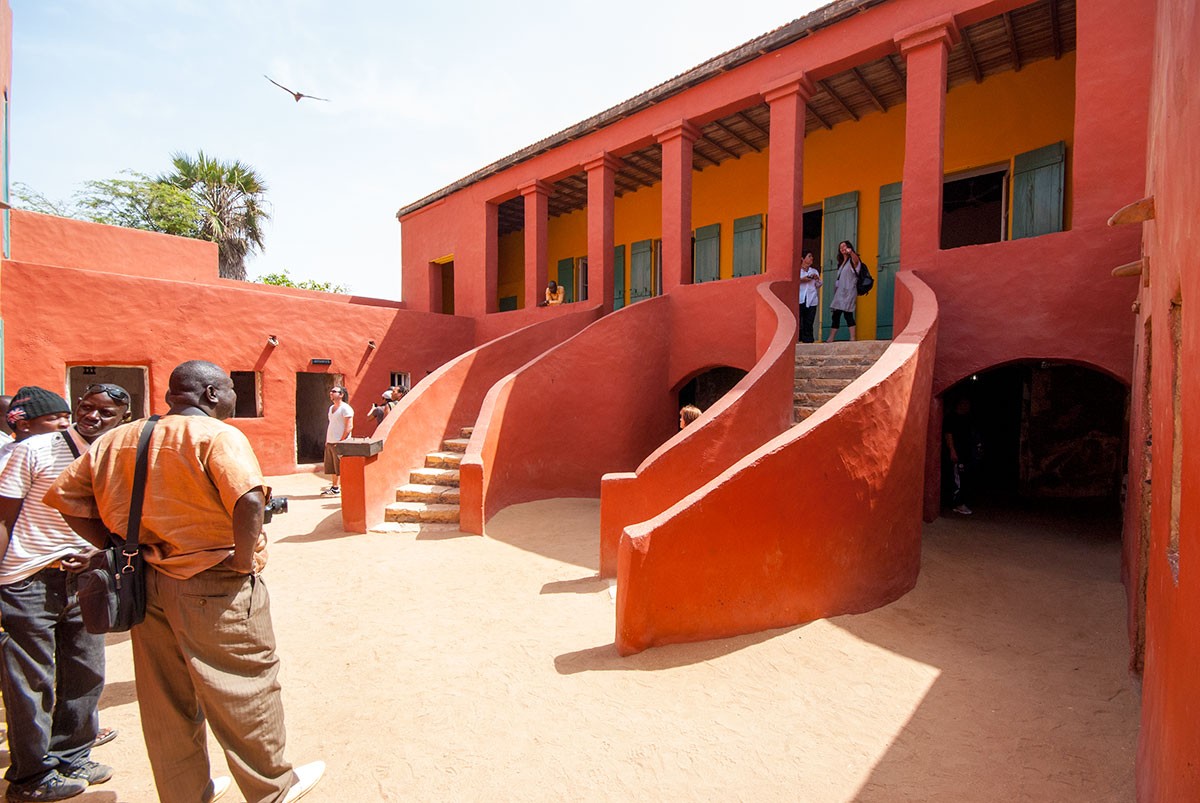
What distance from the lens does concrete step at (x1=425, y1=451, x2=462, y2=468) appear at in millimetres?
8703

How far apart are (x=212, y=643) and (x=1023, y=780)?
12.1 ft

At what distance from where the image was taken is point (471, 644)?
4.31m

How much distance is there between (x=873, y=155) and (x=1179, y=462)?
9.83 meters

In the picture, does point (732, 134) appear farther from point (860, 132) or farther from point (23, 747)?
point (23, 747)

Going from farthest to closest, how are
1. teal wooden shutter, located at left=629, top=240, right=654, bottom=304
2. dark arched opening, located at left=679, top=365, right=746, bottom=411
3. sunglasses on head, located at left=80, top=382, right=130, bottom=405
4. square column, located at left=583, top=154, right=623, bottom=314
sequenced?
teal wooden shutter, located at left=629, top=240, right=654, bottom=304
dark arched opening, located at left=679, top=365, right=746, bottom=411
square column, located at left=583, top=154, right=623, bottom=314
sunglasses on head, located at left=80, top=382, right=130, bottom=405

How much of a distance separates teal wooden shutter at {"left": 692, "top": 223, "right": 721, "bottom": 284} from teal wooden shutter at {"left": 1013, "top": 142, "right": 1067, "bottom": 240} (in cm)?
538

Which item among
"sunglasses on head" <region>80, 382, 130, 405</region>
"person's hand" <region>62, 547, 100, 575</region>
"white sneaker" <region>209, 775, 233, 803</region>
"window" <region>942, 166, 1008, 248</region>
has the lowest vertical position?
"white sneaker" <region>209, 775, 233, 803</region>

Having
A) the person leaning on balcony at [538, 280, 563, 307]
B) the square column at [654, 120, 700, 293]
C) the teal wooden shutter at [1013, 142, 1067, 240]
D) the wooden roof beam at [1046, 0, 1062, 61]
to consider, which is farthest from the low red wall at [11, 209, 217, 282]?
the wooden roof beam at [1046, 0, 1062, 61]

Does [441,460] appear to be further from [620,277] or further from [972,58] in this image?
[972,58]

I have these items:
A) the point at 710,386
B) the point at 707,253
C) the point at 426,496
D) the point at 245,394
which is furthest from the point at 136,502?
the point at 245,394

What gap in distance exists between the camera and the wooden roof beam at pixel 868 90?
9.42 metres

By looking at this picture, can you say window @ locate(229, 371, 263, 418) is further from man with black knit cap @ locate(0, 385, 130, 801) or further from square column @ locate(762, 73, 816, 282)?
man with black knit cap @ locate(0, 385, 130, 801)

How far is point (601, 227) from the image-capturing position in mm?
11219

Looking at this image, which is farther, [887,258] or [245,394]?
[245,394]
